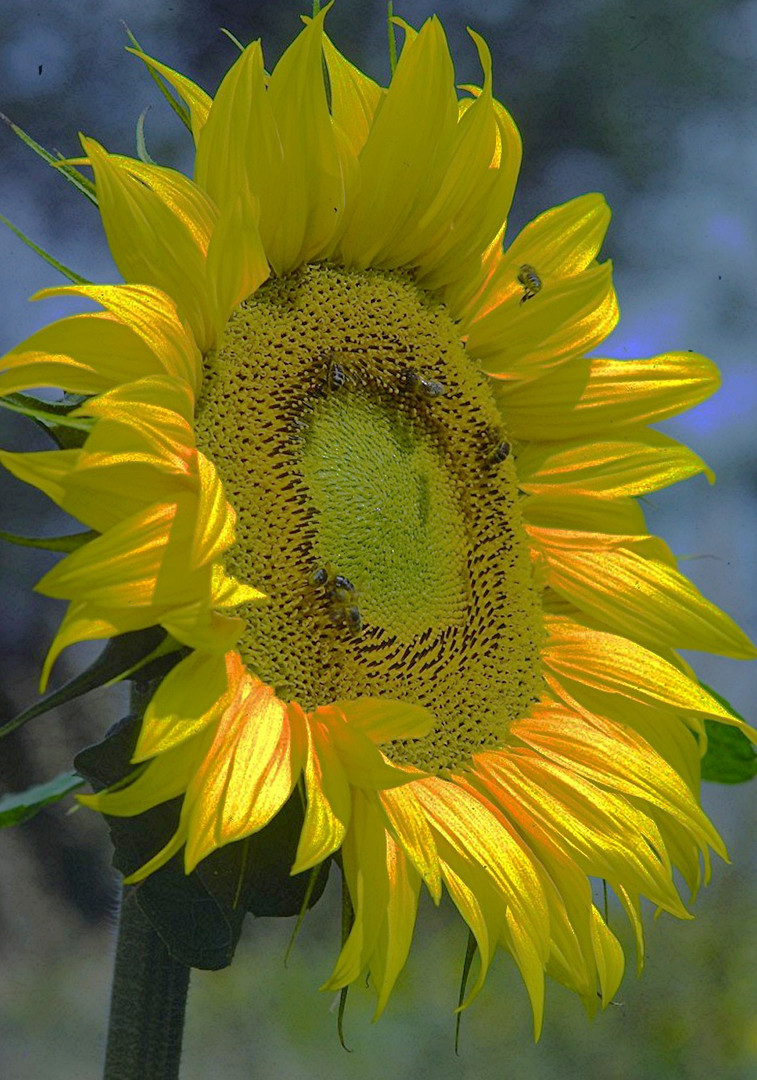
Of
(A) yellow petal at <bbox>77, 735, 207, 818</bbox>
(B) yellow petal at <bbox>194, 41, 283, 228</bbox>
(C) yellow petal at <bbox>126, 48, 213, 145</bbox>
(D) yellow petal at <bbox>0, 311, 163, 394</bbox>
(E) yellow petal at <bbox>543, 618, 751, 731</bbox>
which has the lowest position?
(A) yellow petal at <bbox>77, 735, 207, 818</bbox>

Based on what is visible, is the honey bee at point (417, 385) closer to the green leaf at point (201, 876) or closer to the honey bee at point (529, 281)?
the honey bee at point (529, 281)

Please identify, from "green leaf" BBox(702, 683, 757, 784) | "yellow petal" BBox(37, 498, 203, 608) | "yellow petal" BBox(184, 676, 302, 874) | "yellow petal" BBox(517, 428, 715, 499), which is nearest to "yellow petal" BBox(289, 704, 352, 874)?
"yellow petal" BBox(184, 676, 302, 874)

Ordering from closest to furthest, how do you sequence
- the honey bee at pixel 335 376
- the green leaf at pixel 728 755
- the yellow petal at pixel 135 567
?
the yellow petal at pixel 135 567 → the honey bee at pixel 335 376 → the green leaf at pixel 728 755

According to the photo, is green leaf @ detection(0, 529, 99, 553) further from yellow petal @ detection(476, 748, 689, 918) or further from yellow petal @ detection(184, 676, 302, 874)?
yellow petal @ detection(476, 748, 689, 918)

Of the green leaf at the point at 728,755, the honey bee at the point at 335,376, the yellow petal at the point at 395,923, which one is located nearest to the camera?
the yellow petal at the point at 395,923

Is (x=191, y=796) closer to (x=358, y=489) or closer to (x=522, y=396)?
(x=358, y=489)

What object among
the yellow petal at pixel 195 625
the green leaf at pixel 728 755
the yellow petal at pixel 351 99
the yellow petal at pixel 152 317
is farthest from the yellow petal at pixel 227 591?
the green leaf at pixel 728 755
